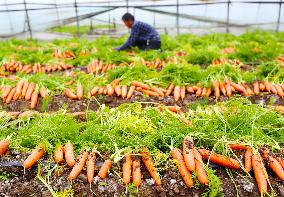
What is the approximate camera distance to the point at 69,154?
3.74 metres

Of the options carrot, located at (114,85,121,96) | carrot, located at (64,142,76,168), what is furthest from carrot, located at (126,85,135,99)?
carrot, located at (64,142,76,168)

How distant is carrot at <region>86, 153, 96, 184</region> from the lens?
3.52 meters

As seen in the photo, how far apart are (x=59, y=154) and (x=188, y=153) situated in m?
1.31

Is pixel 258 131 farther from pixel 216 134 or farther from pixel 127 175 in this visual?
pixel 127 175

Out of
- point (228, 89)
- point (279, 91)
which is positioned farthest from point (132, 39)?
point (279, 91)

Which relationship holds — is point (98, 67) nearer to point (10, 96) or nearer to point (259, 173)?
point (10, 96)

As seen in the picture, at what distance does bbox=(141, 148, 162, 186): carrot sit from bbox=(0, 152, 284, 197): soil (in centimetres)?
6

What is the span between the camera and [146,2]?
1392cm

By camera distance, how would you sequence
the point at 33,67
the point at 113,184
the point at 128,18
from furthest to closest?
the point at 128,18, the point at 33,67, the point at 113,184

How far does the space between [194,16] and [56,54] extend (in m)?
5.81

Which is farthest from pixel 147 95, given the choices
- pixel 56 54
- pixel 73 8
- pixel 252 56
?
pixel 73 8

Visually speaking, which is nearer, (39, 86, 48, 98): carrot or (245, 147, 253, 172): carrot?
(245, 147, 253, 172): carrot

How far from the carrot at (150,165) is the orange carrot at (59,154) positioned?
83cm

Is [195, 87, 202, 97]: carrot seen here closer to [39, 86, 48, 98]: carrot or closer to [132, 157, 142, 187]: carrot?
[39, 86, 48, 98]: carrot
